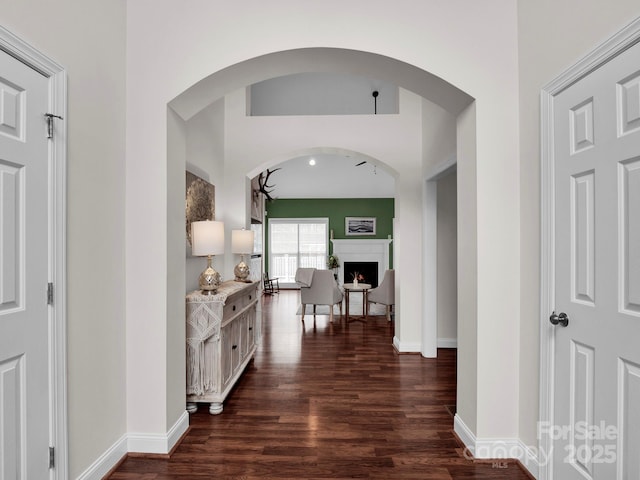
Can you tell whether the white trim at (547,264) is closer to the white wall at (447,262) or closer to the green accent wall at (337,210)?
the white wall at (447,262)

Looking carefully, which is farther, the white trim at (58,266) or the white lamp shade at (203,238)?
the white lamp shade at (203,238)

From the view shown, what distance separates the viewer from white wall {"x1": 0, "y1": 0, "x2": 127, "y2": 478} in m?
1.79

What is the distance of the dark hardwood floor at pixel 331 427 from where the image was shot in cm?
210

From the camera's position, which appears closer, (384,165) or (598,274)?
(598,274)

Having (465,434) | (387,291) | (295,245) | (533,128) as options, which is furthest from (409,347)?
(295,245)

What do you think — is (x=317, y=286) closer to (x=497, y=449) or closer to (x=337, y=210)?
(x=497, y=449)

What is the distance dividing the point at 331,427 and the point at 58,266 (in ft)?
6.51

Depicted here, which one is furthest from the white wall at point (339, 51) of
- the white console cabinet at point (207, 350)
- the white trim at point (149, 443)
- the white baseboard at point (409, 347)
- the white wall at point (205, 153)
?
the white baseboard at point (409, 347)

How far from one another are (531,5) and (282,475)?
303 centimetres

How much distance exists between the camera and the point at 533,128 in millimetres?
2086

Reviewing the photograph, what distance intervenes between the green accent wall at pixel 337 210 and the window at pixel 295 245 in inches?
6.1

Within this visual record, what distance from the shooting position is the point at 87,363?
1.93 metres

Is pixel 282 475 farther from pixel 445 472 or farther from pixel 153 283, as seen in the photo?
pixel 153 283

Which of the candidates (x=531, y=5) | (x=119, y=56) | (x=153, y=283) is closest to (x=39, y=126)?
(x=119, y=56)
